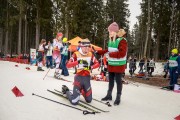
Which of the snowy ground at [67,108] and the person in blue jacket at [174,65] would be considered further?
the person in blue jacket at [174,65]

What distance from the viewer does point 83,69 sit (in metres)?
7.27

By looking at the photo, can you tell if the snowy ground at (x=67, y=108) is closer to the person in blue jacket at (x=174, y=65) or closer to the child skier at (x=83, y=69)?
the child skier at (x=83, y=69)

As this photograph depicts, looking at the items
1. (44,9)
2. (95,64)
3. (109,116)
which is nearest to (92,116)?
(109,116)

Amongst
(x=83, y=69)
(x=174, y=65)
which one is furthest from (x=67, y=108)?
(x=174, y=65)

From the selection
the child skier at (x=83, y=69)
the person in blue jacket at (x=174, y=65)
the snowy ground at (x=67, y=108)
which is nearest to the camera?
the snowy ground at (x=67, y=108)

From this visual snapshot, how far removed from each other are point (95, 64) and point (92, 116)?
178cm

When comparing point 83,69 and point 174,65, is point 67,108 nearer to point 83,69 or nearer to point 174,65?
point 83,69

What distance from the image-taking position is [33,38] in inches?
2554

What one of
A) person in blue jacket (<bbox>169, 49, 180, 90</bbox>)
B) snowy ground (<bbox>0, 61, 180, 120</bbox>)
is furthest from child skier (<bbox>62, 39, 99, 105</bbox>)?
person in blue jacket (<bbox>169, 49, 180, 90</bbox>)

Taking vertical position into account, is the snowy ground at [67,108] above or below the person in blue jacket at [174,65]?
below

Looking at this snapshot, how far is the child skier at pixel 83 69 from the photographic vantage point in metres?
7.11

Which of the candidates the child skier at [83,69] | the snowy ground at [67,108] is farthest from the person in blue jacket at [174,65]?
the child skier at [83,69]

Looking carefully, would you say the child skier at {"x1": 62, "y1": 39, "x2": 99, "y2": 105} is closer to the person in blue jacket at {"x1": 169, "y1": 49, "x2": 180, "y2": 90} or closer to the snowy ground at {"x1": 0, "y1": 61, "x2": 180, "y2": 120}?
the snowy ground at {"x1": 0, "y1": 61, "x2": 180, "y2": 120}

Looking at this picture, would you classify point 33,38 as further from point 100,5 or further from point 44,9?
point 44,9
